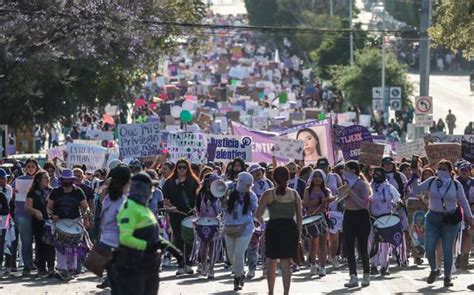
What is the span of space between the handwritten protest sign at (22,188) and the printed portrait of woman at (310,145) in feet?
33.7

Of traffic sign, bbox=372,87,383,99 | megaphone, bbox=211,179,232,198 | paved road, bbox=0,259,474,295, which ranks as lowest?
paved road, bbox=0,259,474,295

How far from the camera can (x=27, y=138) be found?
49406mm

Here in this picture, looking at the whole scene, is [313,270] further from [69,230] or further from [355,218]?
[69,230]

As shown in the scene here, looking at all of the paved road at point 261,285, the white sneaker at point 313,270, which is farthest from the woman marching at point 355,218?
the white sneaker at point 313,270

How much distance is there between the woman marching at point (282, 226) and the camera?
53.8 feet

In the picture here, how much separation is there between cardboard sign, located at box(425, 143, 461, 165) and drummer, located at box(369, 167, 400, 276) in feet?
20.2

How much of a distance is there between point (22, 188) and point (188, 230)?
241 cm

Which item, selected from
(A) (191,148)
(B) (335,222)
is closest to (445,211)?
(B) (335,222)

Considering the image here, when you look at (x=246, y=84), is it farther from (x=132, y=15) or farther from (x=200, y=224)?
(x=200, y=224)

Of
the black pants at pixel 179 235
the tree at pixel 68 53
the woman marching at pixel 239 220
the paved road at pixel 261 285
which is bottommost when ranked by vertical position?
the paved road at pixel 261 285

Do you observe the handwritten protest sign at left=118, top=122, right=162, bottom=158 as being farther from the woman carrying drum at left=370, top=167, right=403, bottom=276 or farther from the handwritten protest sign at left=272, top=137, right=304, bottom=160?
the woman carrying drum at left=370, top=167, right=403, bottom=276

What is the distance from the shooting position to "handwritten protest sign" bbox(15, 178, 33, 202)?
21.0m

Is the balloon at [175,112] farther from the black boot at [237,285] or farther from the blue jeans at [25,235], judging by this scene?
the black boot at [237,285]

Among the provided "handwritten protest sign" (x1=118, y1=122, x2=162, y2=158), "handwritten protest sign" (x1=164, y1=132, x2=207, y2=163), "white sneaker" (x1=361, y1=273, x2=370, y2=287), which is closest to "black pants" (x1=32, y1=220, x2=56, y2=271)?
"white sneaker" (x1=361, y1=273, x2=370, y2=287)
